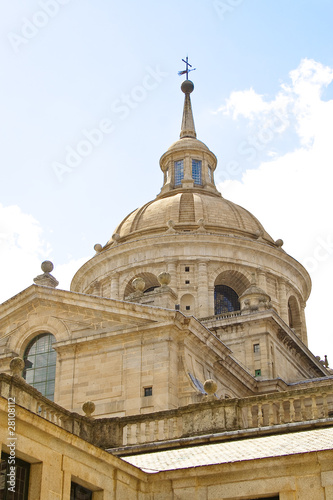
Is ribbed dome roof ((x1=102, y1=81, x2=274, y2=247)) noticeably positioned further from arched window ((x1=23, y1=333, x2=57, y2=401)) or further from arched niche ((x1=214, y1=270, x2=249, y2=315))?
arched window ((x1=23, y1=333, x2=57, y2=401))

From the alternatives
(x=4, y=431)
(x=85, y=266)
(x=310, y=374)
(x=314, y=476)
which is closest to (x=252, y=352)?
(x=310, y=374)

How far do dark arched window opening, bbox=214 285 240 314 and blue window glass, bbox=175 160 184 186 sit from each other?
10.2 m

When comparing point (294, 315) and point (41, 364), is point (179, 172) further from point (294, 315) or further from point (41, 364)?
point (41, 364)

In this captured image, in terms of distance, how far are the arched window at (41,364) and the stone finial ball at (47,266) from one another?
335 cm

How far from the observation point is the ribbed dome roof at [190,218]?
1773 inches

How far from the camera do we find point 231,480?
13.4 meters

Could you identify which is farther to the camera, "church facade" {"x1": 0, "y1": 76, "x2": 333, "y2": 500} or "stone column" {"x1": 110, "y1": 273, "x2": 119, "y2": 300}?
"stone column" {"x1": 110, "y1": 273, "x2": 119, "y2": 300}

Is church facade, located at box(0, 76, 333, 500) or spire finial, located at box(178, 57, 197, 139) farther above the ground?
spire finial, located at box(178, 57, 197, 139)

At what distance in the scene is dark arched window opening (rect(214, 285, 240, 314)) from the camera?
44.6m

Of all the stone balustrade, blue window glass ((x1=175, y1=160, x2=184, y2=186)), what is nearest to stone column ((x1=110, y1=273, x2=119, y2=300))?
blue window glass ((x1=175, y1=160, x2=184, y2=186))

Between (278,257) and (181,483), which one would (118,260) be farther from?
(181,483)

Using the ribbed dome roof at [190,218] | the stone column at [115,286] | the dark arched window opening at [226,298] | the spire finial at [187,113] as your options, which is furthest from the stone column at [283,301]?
the spire finial at [187,113]

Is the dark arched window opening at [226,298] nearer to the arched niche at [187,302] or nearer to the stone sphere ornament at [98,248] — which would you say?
the arched niche at [187,302]

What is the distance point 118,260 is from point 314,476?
32.7 m
